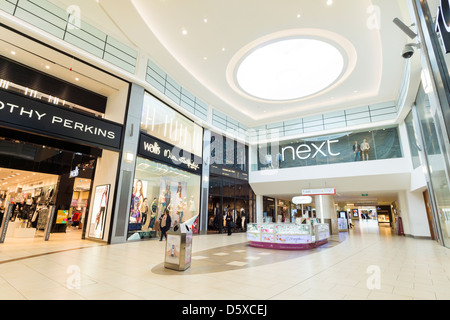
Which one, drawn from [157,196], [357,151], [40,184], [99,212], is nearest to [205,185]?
[157,196]

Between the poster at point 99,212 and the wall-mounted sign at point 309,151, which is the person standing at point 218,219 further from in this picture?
the poster at point 99,212

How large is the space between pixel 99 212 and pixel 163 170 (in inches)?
122

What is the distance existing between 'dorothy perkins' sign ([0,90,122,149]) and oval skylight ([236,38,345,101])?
6.94 metres

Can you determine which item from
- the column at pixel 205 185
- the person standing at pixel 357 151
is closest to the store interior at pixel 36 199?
the column at pixel 205 185

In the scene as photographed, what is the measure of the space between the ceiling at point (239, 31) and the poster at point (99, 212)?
19.8ft

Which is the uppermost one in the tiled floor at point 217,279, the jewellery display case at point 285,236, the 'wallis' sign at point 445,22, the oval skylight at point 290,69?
the oval skylight at point 290,69

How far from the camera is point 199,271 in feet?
13.6

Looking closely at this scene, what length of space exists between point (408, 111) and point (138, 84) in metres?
12.6

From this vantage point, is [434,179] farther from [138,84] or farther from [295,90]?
[138,84]

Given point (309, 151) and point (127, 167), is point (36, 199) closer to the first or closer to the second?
point (127, 167)

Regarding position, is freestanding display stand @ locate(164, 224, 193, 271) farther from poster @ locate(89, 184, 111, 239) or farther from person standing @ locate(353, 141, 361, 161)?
person standing @ locate(353, 141, 361, 161)

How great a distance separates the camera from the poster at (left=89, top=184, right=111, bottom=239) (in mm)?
8085

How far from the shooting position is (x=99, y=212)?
835 cm

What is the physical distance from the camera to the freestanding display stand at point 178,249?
414cm
